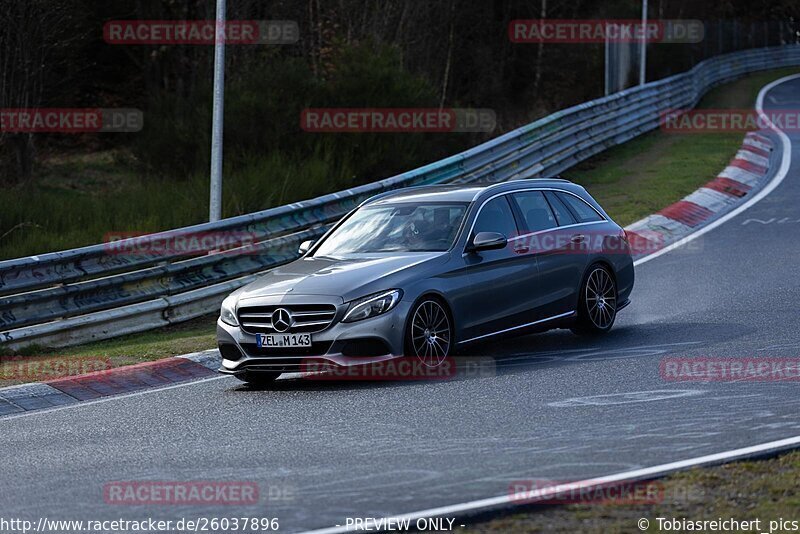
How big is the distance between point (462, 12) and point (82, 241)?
34528 millimetres

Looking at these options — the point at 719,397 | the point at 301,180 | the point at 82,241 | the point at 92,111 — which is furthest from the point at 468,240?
the point at 92,111

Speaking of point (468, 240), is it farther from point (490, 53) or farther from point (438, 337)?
point (490, 53)

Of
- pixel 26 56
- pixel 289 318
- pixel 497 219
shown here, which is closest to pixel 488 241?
pixel 497 219

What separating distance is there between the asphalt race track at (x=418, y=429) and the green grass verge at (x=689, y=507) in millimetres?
458

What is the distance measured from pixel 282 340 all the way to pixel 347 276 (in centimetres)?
75

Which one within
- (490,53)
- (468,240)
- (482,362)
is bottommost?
→ (482,362)

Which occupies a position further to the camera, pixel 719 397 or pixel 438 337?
pixel 438 337

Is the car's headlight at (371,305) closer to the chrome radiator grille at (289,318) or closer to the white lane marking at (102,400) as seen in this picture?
the chrome radiator grille at (289,318)

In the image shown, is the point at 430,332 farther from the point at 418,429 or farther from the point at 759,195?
the point at 759,195

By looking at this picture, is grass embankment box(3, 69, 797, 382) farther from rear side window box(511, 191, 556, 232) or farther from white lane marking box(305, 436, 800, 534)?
white lane marking box(305, 436, 800, 534)

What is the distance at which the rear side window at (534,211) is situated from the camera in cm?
1264

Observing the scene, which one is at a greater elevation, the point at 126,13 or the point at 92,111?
the point at 126,13

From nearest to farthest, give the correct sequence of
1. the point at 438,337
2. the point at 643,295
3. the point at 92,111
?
1. the point at 438,337
2. the point at 643,295
3. the point at 92,111

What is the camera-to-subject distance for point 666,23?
172 feet
